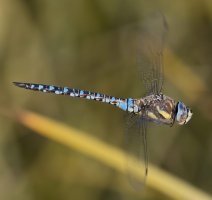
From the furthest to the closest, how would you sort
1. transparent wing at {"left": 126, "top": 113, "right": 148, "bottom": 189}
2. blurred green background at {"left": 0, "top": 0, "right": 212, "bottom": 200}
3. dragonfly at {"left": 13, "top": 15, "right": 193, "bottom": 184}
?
1. blurred green background at {"left": 0, "top": 0, "right": 212, "bottom": 200}
2. dragonfly at {"left": 13, "top": 15, "right": 193, "bottom": 184}
3. transparent wing at {"left": 126, "top": 113, "right": 148, "bottom": 189}

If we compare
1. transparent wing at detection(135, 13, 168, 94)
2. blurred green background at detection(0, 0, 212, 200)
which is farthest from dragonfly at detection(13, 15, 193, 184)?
blurred green background at detection(0, 0, 212, 200)

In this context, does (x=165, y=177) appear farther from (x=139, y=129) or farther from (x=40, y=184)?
(x=40, y=184)

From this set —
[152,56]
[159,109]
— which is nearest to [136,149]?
[159,109]

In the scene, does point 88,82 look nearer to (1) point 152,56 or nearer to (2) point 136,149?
(1) point 152,56

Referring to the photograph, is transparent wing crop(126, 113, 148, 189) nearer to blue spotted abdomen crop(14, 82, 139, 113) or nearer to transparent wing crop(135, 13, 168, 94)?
blue spotted abdomen crop(14, 82, 139, 113)

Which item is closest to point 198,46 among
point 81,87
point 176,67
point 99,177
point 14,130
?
point 176,67

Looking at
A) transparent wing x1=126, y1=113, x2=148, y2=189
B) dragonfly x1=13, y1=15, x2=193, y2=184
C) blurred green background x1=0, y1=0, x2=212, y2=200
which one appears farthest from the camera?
blurred green background x1=0, y1=0, x2=212, y2=200

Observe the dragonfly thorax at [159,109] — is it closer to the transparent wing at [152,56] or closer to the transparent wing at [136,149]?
the transparent wing at [152,56]
